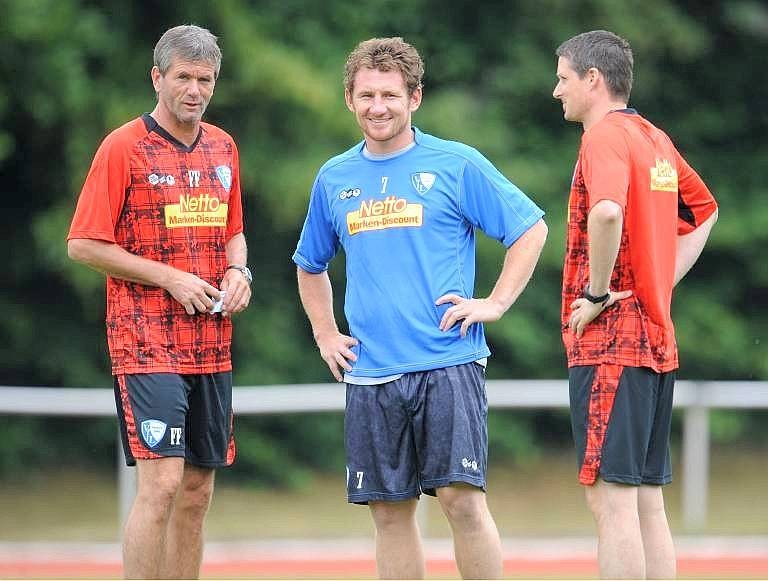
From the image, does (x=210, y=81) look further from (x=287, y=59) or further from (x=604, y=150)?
(x=287, y=59)

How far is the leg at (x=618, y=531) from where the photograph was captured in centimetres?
441

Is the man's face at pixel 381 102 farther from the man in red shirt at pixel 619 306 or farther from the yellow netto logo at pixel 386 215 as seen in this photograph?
the man in red shirt at pixel 619 306

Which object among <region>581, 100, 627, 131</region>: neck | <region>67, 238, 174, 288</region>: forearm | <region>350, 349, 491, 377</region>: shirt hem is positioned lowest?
<region>350, 349, 491, 377</region>: shirt hem

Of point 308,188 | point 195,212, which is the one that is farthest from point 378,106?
point 308,188

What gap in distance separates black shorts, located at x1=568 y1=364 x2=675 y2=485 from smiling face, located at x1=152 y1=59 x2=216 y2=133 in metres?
1.67

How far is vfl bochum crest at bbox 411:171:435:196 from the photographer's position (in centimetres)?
453

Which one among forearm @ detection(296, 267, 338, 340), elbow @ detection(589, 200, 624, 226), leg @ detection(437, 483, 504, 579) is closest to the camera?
elbow @ detection(589, 200, 624, 226)

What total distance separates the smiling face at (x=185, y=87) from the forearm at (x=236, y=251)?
49cm

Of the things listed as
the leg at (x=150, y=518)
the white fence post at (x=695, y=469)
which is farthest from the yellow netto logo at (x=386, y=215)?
the white fence post at (x=695, y=469)

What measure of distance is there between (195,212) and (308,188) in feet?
18.2

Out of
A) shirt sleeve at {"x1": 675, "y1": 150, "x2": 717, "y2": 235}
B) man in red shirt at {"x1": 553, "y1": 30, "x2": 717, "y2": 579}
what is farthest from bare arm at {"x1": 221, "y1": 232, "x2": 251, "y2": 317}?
shirt sleeve at {"x1": 675, "y1": 150, "x2": 717, "y2": 235}

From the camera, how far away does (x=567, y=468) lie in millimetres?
11922

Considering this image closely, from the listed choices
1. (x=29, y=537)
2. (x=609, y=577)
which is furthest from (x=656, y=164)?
(x=29, y=537)

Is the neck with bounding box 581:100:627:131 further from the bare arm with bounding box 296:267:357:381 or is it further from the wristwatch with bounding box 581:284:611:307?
the bare arm with bounding box 296:267:357:381
